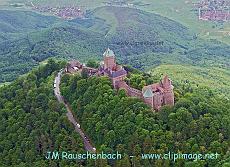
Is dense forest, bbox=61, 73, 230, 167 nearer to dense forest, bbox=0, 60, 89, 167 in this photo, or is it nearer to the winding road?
the winding road

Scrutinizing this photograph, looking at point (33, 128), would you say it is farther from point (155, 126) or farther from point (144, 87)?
point (155, 126)

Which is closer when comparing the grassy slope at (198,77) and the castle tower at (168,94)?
the castle tower at (168,94)

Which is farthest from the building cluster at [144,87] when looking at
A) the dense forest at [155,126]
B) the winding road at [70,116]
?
the winding road at [70,116]

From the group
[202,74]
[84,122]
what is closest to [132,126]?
[84,122]

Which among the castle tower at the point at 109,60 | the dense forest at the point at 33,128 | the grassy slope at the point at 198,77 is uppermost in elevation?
the castle tower at the point at 109,60

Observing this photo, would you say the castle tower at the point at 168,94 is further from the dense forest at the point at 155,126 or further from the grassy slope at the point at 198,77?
the grassy slope at the point at 198,77

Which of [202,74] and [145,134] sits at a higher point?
[145,134]

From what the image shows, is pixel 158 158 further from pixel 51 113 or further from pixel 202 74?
pixel 202 74
